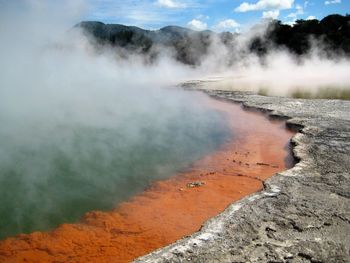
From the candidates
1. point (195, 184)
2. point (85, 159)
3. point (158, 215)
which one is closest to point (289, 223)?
point (158, 215)

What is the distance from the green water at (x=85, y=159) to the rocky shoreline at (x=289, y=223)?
1488mm

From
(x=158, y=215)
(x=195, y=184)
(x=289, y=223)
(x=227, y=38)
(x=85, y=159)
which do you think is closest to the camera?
(x=289, y=223)

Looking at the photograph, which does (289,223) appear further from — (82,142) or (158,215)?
Result: (82,142)

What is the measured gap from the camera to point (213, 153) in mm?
5484

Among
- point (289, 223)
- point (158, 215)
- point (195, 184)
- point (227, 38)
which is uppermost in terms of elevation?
point (227, 38)

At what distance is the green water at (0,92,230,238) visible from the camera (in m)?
3.85

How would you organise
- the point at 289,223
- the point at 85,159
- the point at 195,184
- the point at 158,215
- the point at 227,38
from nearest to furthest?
the point at 289,223
the point at 158,215
the point at 195,184
the point at 85,159
the point at 227,38

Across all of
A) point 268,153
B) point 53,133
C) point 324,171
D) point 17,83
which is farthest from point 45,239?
point 17,83

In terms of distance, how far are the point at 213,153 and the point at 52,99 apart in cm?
687

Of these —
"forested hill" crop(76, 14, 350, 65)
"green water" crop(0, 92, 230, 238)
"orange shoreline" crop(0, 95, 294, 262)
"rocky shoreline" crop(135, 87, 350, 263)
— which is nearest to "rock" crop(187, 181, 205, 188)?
"orange shoreline" crop(0, 95, 294, 262)

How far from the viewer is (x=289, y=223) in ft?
9.23

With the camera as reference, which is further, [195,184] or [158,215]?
[195,184]

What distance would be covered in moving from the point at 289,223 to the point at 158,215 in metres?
1.28

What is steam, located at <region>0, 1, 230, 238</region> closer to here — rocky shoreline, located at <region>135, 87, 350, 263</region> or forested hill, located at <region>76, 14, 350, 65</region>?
rocky shoreline, located at <region>135, 87, 350, 263</region>
